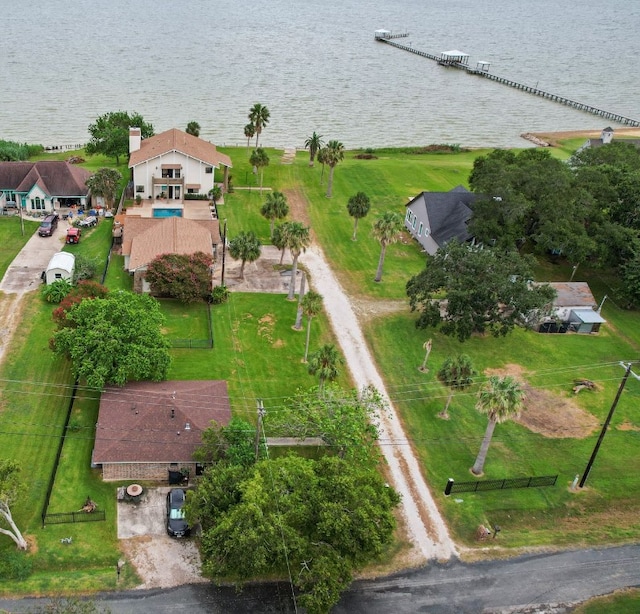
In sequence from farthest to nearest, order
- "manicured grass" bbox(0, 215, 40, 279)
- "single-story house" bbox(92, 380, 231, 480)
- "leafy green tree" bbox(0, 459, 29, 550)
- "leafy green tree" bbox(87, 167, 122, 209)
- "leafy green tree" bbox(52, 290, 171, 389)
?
"leafy green tree" bbox(87, 167, 122, 209) → "manicured grass" bbox(0, 215, 40, 279) → "leafy green tree" bbox(52, 290, 171, 389) → "single-story house" bbox(92, 380, 231, 480) → "leafy green tree" bbox(0, 459, 29, 550)

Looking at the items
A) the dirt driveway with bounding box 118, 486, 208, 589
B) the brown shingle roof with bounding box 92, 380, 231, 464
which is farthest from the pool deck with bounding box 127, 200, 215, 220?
the dirt driveway with bounding box 118, 486, 208, 589

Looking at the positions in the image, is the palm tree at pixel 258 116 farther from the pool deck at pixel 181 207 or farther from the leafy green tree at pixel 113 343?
the leafy green tree at pixel 113 343

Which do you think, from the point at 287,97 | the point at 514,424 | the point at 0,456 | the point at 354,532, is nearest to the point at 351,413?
the point at 354,532

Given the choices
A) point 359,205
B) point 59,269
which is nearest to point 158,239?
point 59,269

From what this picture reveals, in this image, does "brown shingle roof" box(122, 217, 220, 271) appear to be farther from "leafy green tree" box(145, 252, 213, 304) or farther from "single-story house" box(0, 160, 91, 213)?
"single-story house" box(0, 160, 91, 213)

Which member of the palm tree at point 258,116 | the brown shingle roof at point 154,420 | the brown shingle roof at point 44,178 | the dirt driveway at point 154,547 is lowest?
the dirt driveway at point 154,547

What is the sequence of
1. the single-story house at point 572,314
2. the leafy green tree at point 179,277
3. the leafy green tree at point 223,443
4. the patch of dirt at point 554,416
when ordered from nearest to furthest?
the leafy green tree at point 223,443 < the patch of dirt at point 554,416 < the leafy green tree at point 179,277 < the single-story house at point 572,314

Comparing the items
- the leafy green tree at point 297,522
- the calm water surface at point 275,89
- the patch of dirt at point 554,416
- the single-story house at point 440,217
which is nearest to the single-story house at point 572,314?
the patch of dirt at point 554,416
